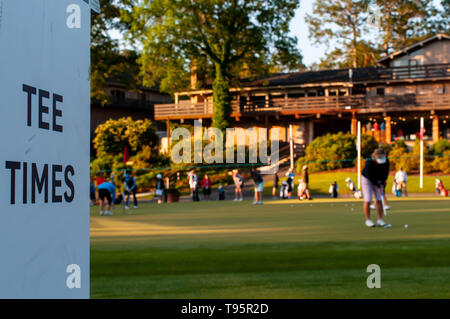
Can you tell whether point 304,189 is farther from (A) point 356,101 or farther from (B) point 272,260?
(A) point 356,101

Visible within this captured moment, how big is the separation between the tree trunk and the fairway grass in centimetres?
3599

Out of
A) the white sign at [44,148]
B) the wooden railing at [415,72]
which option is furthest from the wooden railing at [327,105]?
the white sign at [44,148]

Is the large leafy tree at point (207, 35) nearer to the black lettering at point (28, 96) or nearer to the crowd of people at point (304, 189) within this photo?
the crowd of people at point (304, 189)

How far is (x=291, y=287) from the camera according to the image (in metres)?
6.98

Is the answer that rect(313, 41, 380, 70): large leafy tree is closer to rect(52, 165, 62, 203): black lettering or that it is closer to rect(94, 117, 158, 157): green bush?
rect(94, 117, 158, 157): green bush

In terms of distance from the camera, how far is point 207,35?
1829 inches

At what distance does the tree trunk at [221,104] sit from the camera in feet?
166

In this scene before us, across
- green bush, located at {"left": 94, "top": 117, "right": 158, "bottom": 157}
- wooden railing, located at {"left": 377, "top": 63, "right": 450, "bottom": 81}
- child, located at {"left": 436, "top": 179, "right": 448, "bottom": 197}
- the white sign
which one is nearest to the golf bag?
child, located at {"left": 436, "top": 179, "right": 448, "bottom": 197}

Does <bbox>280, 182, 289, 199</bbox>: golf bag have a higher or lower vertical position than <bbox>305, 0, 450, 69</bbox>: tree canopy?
lower

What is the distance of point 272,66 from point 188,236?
3611 cm

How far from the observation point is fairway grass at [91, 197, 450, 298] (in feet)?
22.4

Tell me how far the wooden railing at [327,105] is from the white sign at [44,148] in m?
49.5

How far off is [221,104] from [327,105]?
366 inches
